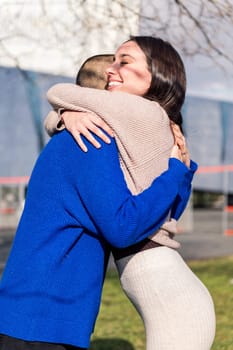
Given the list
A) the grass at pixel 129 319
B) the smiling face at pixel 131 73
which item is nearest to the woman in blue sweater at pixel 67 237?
the smiling face at pixel 131 73

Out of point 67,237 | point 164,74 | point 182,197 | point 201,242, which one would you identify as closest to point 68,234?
point 67,237

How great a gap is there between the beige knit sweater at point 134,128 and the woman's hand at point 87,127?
0.06 feet

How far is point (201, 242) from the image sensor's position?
16250mm

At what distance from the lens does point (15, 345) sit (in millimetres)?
2352

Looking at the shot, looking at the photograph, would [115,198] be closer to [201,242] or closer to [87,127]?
[87,127]

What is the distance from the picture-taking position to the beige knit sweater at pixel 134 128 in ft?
7.80

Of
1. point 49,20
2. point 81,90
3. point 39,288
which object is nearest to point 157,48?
point 81,90

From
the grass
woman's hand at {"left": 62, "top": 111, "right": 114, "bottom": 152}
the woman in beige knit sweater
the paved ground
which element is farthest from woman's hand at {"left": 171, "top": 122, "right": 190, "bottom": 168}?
the paved ground

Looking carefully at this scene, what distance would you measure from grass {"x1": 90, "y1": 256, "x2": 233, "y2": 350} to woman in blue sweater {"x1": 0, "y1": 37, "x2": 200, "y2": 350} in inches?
131

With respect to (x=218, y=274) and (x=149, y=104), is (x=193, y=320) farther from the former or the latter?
(x=218, y=274)

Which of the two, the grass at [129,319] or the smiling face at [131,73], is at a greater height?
the smiling face at [131,73]

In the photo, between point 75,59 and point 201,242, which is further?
point 201,242

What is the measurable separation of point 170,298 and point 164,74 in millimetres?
701

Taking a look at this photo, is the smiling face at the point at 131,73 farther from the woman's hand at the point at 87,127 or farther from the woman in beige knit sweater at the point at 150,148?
the woman's hand at the point at 87,127
